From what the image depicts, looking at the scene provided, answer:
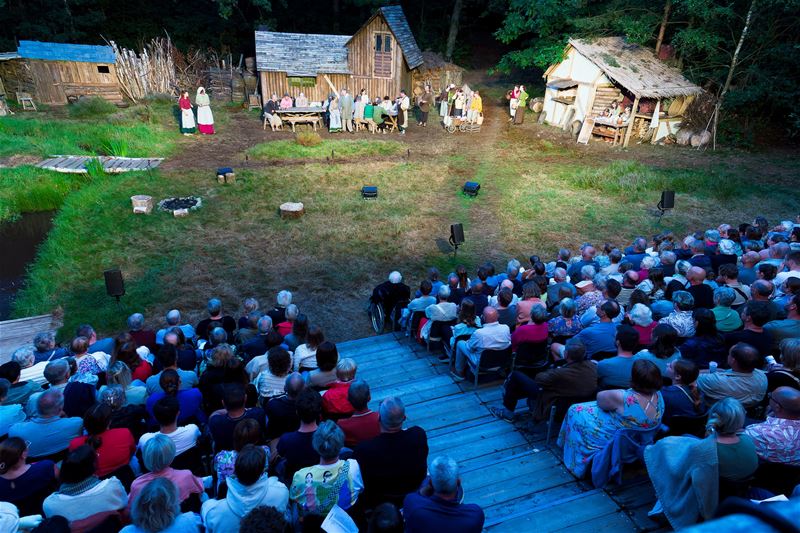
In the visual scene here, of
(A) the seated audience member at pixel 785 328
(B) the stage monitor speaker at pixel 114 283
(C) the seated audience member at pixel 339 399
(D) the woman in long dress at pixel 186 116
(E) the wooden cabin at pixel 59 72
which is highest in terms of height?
(E) the wooden cabin at pixel 59 72

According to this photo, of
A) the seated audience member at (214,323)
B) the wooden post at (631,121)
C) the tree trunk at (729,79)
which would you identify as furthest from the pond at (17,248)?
the tree trunk at (729,79)

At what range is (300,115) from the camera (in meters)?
20.8

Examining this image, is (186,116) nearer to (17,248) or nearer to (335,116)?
(335,116)

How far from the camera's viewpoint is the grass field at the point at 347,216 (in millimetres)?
10070

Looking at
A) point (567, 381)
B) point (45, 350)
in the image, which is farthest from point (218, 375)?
point (567, 381)

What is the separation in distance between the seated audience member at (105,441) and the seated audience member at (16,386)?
142cm

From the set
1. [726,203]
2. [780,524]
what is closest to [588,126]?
[726,203]

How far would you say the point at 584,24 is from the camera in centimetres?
1991

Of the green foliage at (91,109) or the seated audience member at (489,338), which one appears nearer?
the seated audience member at (489,338)

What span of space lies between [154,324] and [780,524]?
9.49m

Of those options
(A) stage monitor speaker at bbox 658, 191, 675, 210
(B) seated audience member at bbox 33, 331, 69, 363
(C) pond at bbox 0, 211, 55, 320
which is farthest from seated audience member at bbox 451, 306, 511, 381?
(C) pond at bbox 0, 211, 55, 320

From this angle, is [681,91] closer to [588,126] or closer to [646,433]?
[588,126]

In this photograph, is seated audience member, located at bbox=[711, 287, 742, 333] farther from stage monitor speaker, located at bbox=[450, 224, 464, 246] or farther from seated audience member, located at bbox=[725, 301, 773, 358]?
stage monitor speaker, located at bbox=[450, 224, 464, 246]

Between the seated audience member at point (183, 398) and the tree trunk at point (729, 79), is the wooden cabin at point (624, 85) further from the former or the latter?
the seated audience member at point (183, 398)
